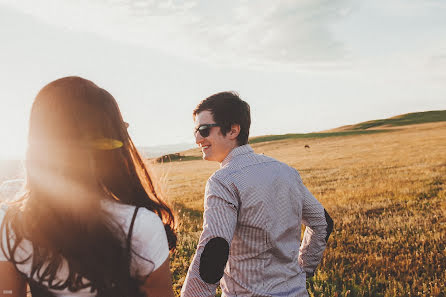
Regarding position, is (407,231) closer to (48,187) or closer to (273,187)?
(273,187)

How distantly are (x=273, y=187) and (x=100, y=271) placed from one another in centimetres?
123

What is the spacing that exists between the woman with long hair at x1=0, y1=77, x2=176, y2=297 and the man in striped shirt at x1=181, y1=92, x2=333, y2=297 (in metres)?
0.43

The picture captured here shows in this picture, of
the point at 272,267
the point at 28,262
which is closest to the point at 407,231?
the point at 272,267

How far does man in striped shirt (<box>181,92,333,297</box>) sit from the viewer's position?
2.04m

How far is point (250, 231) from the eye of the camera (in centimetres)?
227

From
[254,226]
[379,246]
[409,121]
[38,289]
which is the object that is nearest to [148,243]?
[38,289]

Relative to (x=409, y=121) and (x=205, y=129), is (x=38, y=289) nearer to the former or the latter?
(x=205, y=129)

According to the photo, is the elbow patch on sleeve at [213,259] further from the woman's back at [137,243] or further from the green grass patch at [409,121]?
the green grass patch at [409,121]

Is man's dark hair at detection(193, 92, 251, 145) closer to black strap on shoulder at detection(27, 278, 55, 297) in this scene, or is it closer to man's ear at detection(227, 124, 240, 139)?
man's ear at detection(227, 124, 240, 139)

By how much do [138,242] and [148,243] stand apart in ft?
0.16

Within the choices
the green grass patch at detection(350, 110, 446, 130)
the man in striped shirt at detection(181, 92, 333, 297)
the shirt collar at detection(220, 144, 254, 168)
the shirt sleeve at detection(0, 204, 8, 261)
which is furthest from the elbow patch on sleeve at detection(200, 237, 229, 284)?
the green grass patch at detection(350, 110, 446, 130)

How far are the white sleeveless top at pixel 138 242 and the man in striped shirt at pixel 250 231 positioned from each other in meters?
0.44

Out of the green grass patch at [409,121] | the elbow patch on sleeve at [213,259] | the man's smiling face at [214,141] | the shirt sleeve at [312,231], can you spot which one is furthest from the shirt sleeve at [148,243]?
the green grass patch at [409,121]

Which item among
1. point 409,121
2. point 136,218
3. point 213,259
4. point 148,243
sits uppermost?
point 409,121
